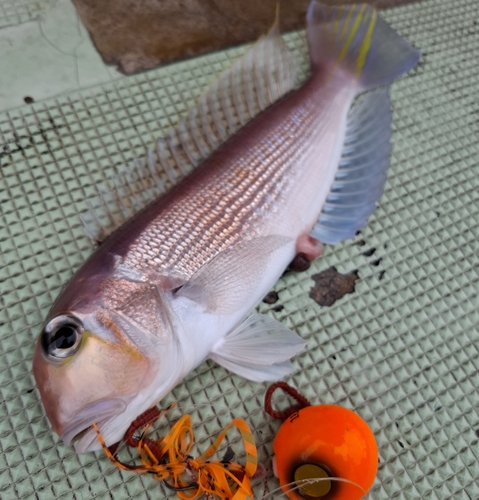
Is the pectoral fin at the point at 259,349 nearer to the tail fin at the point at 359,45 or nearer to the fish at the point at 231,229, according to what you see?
the fish at the point at 231,229

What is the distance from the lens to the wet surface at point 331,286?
3.54 feet

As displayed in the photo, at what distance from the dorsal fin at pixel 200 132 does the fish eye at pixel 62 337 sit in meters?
0.24

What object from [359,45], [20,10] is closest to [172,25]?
[20,10]

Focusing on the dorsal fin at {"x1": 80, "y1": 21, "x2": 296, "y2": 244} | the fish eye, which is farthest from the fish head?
the dorsal fin at {"x1": 80, "y1": 21, "x2": 296, "y2": 244}

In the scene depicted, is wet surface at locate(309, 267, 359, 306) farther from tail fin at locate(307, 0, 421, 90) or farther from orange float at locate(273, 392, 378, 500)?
tail fin at locate(307, 0, 421, 90)

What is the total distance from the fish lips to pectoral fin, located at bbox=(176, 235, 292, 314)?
8.4 inches

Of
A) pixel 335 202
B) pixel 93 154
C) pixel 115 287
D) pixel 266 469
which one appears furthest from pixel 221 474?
pixel 93 154

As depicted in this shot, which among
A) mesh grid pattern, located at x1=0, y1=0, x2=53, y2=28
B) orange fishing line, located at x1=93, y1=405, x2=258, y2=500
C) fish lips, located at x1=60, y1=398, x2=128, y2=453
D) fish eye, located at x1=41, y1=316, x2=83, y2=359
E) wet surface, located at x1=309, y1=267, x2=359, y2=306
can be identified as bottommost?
orange fishing line, located at x1=93, y1=405, x2=258, y2=500

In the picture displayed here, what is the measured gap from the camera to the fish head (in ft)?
2.26

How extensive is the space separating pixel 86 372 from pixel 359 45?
1.08m

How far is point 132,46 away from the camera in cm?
134

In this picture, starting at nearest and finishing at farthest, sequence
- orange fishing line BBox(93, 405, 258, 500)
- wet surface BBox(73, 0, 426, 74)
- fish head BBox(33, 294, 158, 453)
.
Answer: fish head BBox(33, 294, 158, 453) < orange fishing line BBox(93, 405, 258, 500) < wet surface BBox(73, 0, 426, 74)

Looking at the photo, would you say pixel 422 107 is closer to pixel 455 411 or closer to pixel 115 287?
pixel 455 411

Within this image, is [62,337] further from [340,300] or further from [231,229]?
[340,300]
